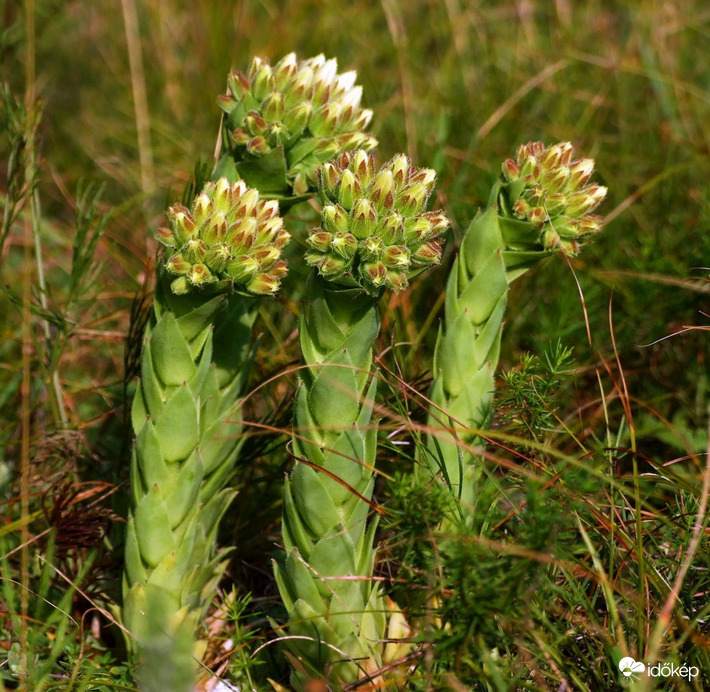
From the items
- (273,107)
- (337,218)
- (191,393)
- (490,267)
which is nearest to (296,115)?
(273,107)

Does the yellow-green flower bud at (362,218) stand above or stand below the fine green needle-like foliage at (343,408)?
above

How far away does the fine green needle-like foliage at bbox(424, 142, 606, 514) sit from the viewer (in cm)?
169

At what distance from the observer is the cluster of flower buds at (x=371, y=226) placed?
144cm

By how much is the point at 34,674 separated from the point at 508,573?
0.97m

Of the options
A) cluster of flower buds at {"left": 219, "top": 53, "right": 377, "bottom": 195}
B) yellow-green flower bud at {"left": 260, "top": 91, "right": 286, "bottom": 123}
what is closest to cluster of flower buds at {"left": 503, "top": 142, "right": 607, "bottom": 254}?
cluster of flower buds at {"left": 219, "top": 53, "right": 377, "bottom": 195}

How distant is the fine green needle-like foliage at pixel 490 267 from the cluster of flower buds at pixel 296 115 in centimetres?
37

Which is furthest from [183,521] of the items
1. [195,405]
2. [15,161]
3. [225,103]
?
[15,161]

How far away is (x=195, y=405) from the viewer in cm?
163

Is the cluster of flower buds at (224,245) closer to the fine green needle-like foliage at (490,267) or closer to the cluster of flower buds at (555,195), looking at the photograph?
the fine green needle-like foliage at (490,267)

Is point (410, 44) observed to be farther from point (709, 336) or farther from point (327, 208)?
point (327, 208)

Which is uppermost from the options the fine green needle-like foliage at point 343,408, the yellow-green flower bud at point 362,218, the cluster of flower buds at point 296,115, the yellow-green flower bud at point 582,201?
the cluster of flower buds at point 296,115

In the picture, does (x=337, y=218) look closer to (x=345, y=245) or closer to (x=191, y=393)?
(x=345, y=245)

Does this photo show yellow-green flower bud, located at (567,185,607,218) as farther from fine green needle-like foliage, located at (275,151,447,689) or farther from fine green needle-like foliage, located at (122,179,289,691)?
fine green needle-like foliage, located at (122,179,289,691)

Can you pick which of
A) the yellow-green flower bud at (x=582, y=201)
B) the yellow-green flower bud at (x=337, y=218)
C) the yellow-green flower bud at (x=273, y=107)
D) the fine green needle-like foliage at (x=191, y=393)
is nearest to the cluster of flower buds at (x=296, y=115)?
the yellow-green flower bud at (x=273, y=107)
